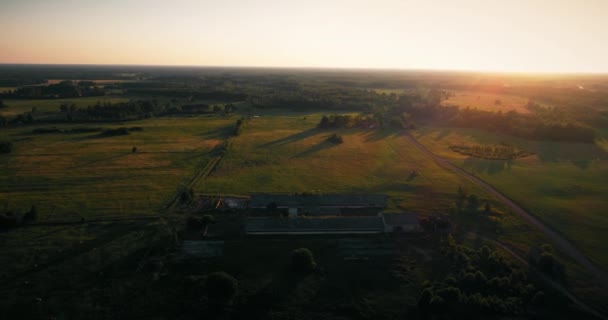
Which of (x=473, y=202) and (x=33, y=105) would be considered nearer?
(x=473, y=202)

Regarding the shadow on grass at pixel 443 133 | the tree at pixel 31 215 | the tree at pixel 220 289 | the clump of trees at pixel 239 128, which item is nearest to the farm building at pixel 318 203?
the tree at pixel 220 289

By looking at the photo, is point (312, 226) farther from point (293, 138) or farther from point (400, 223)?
point (293, 138)

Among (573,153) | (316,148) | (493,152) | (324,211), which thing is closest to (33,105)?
(316,148)

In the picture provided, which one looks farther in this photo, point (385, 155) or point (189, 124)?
point (189, 124)

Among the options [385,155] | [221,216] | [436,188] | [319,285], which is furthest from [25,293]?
[385,155]

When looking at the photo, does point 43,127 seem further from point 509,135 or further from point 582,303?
point 509,135

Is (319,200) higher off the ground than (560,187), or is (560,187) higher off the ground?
(319,200)

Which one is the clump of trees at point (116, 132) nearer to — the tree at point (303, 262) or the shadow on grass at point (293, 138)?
the shadow on grass at point (293, 138)
